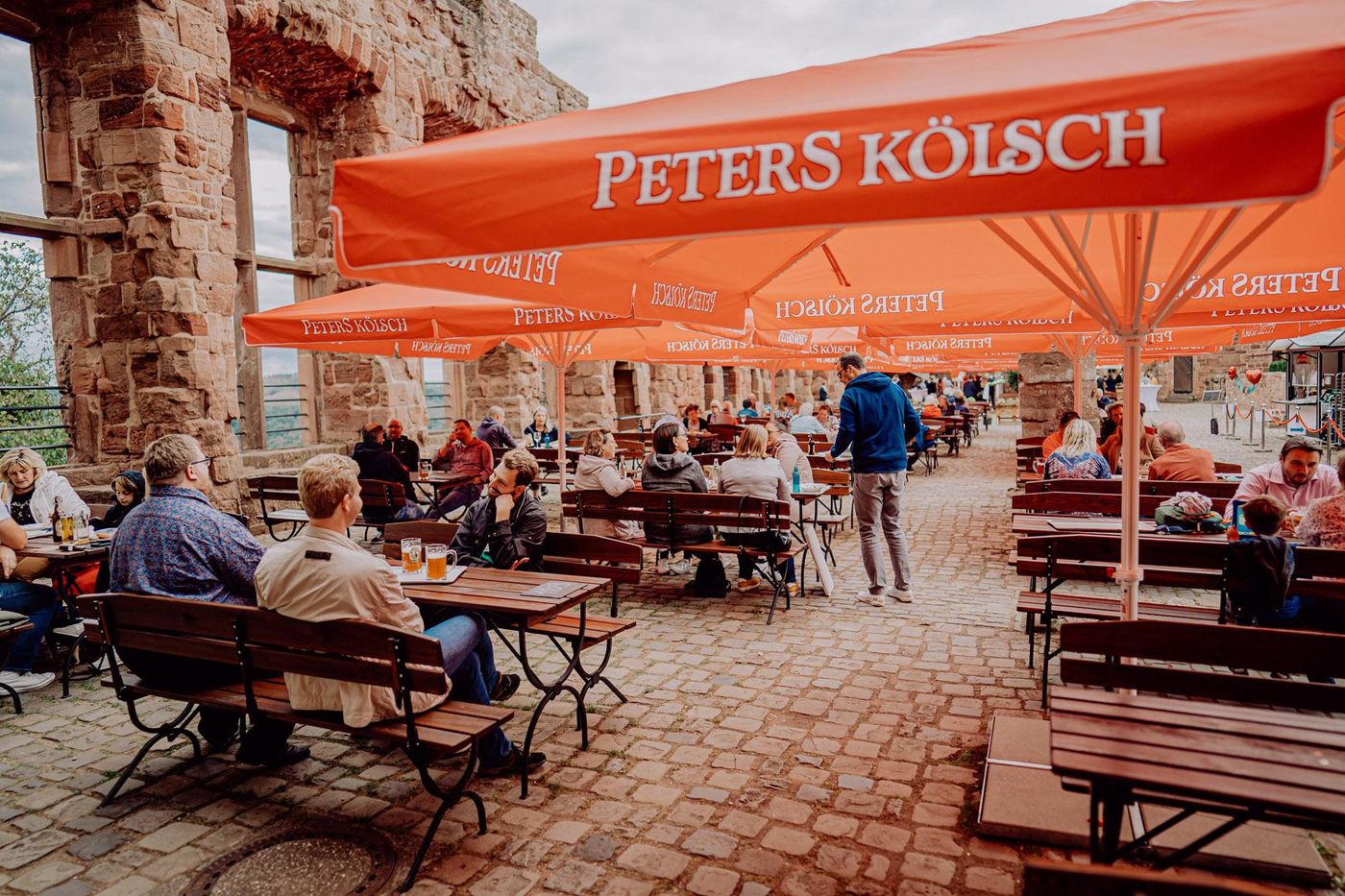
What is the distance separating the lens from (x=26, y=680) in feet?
15.9

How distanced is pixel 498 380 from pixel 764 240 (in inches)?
462

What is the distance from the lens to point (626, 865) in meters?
2.96

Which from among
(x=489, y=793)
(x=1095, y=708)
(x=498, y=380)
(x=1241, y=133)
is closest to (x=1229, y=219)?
(x=1241, y=133)

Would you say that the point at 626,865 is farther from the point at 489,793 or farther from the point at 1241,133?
the point at 1241,133

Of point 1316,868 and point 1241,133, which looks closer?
point 1241,133

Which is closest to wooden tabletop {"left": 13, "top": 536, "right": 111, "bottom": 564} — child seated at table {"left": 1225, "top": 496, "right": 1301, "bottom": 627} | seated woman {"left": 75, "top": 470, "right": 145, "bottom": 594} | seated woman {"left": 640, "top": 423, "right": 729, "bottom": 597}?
seated woman {"left": 75, "top": 470, "right": 145, "bottom": 594}

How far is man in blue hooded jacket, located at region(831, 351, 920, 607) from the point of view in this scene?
617cm

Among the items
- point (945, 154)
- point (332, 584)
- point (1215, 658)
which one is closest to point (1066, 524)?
point (1215, 658)

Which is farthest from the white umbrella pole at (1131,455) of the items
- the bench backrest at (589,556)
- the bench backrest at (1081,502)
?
the bench backrest at (1081,502)

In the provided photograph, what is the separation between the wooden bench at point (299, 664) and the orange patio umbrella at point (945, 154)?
4.34 feet

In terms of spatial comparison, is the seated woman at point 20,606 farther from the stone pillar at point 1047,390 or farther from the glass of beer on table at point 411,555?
the stone pillar at point 1047,390

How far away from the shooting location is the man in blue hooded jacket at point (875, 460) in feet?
20.2

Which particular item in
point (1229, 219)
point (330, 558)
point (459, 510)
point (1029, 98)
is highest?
point (1029, 98)

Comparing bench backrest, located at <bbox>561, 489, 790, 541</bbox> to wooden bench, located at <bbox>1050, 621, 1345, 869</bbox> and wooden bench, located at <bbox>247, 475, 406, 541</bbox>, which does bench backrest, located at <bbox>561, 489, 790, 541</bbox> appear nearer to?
wooden bench, located at <bbox>247, 475, 406, 541</bbox>
